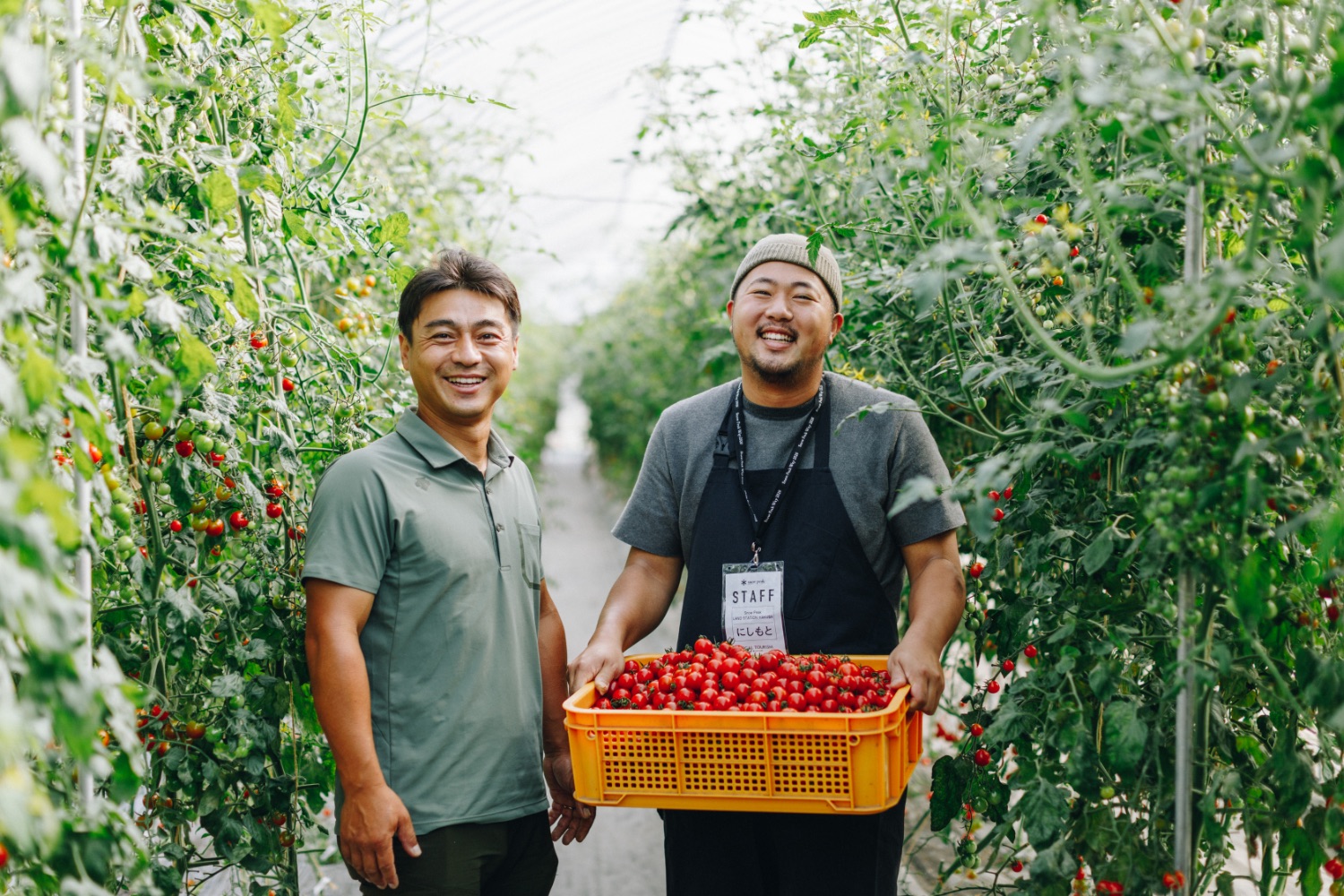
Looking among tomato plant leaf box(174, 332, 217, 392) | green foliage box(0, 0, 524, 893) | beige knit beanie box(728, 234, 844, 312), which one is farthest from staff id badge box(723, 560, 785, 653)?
tomato plant leaf box(174, 332, 217, 392)

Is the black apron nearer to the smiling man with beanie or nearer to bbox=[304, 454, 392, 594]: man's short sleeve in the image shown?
the smiling man with beanie

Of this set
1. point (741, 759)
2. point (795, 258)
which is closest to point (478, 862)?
point (741, 759)

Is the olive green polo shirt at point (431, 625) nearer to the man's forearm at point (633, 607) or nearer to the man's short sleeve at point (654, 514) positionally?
the man's forearm at point (633, 607)

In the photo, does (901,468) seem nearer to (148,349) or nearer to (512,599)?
(512,599)

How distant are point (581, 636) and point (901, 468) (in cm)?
478

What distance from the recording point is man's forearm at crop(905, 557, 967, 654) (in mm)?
2133

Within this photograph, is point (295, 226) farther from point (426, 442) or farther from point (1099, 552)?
point (1099, 552)

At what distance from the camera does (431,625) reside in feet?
6.69

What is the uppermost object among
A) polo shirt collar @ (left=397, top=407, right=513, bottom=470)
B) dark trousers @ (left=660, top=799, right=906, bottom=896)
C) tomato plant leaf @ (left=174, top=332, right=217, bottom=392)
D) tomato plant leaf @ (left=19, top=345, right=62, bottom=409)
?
tomato plant leaf @ (left=174, top=332, right=217, bottom=392)

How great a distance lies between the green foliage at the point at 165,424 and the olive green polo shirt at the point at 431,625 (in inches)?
6.0

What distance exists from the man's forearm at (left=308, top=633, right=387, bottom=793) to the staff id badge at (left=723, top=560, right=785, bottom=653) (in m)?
0.84

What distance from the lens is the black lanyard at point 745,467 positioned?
2.39m

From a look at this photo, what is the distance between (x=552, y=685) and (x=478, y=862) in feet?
1.43

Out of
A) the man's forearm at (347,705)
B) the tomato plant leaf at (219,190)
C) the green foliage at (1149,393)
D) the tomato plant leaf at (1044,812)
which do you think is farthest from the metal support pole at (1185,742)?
the tomato plant leaf at (219,190)
